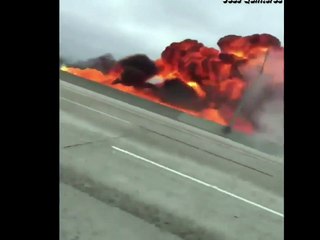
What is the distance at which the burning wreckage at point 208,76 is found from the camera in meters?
14.0

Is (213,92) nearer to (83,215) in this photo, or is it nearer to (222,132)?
(222,132)

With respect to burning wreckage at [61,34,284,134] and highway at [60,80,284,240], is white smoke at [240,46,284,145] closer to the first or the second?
burning wreckage at [61,34,284,134]

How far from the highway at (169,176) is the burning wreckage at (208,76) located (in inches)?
113

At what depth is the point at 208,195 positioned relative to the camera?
6.54 metres

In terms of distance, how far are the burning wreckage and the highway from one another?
2868 millimetres

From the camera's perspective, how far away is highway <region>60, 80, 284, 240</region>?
549 centimetres

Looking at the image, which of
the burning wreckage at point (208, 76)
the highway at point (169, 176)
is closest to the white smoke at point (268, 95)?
the burning wreckage at point (208, 76)

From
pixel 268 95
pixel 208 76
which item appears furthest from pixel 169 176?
pixel 208 76

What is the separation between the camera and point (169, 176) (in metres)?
7.07

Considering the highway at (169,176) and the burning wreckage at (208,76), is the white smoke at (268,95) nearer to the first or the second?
the burning wreckage at (208,76)

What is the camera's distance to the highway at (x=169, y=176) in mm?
5488

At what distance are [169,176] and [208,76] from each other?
28.6ft

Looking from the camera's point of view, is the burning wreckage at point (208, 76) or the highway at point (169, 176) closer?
the highway at point (169, 176)
